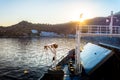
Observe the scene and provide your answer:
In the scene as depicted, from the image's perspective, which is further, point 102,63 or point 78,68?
point 78,68

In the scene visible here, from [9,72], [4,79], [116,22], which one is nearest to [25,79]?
[4,79]

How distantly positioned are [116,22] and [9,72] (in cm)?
2117

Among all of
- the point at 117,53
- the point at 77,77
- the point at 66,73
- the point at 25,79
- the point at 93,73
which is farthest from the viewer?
the point at 25,79

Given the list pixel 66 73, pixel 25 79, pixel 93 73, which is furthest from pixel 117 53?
pixel 25 79

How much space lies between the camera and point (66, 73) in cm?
2622

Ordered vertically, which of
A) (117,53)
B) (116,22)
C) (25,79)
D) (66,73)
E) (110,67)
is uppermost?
(116,22)

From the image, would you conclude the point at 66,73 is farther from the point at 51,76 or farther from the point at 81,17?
the point at 81,17

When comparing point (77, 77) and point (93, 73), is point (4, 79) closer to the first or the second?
point (77, 77)

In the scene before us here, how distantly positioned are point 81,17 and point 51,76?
24.1ft

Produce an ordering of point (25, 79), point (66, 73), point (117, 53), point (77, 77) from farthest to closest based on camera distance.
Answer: point (25, 79) < point (66, 73) < point (77, 77) < point (117, 53)

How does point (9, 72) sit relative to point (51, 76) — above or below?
below

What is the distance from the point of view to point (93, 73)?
20.6 m

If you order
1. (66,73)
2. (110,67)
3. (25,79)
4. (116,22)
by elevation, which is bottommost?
(25,79)

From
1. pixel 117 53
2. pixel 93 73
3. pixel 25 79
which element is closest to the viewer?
pixel 117 53
